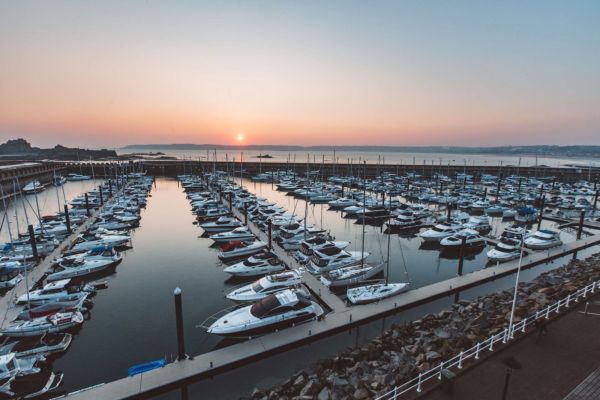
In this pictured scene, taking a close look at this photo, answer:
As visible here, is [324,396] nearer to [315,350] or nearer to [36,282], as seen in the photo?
[315,350]

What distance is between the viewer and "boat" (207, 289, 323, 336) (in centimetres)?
1811

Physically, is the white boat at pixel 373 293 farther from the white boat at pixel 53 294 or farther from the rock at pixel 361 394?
the white boat at pixel 53 294

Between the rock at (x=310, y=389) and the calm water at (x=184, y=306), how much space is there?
259 cm

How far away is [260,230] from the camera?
134 feet

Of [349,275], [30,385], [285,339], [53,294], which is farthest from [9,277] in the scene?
[349,275]

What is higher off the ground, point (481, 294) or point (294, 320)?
point (294, 320)

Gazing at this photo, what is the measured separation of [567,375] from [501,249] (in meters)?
21.1

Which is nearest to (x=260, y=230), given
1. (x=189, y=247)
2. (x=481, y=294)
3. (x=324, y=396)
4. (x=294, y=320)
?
(x=189, y=247)

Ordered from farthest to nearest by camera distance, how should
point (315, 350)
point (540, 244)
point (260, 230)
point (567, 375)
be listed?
point (260, 230)
point (540, 244)
point (315, 350)
point (567, 375)

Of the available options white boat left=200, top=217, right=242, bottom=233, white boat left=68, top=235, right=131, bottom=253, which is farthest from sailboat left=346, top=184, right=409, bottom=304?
white boat left=68, top=235, right=131, bottom=253

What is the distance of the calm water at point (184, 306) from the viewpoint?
16953 mm

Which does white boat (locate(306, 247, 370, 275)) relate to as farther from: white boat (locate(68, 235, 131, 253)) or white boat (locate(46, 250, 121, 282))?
white boat (locate(68, 235, 131, 253))

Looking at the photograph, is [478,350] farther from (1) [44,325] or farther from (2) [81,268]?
(2) [81,268]

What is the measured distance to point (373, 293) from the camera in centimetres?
2208
